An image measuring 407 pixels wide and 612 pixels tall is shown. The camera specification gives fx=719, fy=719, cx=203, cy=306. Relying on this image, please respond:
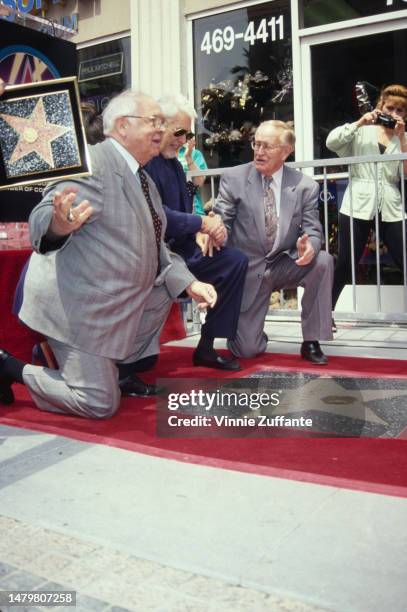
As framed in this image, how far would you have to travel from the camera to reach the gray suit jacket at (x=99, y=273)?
9.96 feet

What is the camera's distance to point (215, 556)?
1.75 m

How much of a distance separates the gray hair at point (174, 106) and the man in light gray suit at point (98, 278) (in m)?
0.68

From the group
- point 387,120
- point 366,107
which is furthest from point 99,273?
point 366,107

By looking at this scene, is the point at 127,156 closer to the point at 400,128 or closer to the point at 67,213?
the point at 67,213

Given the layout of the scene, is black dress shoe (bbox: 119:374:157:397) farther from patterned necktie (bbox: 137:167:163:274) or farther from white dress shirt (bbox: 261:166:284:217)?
white dress shirt (bbox: 261:166:284:217)

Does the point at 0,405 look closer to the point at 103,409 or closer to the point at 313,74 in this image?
the point at 103,409

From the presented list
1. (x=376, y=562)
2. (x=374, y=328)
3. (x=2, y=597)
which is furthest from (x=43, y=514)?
(x=374, y=328)

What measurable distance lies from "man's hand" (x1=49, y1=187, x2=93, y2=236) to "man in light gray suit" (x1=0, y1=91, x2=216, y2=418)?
0.42 ft

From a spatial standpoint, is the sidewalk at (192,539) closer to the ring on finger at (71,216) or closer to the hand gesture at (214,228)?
the ring on finger at (71,216)

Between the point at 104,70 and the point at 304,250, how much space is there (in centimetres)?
484

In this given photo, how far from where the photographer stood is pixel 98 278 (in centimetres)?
305

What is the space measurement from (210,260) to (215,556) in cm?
244

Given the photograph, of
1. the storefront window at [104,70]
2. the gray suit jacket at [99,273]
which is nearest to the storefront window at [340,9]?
the storefront window at [104,70]

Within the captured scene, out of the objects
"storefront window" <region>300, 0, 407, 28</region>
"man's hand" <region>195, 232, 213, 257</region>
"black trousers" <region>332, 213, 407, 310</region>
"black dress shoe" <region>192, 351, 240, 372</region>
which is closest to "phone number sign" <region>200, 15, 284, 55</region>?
"storefront window" <region>300, 0, 407, 28</region>
